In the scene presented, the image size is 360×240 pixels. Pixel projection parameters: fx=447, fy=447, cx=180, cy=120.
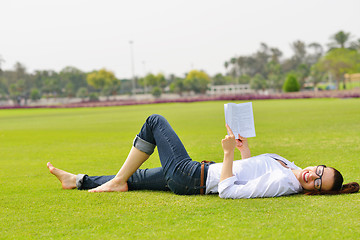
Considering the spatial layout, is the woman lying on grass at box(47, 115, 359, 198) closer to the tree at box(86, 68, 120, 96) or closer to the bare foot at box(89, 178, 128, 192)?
the bare foot at box(89, 178, 128, 192)

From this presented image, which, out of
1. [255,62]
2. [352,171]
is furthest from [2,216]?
[255,62]

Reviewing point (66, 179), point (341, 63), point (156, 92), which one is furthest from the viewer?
point (156, 92)

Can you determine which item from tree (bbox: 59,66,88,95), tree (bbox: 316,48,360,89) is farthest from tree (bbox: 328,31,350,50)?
tree (bbox: 59,66,88,95)

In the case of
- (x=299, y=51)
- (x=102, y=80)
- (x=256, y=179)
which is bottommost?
(x=256, y=179)

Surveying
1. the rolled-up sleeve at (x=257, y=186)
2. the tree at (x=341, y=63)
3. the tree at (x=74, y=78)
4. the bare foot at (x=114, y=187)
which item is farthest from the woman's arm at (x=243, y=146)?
the tree at (x=74, y=78)

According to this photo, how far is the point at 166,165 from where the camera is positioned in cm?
481

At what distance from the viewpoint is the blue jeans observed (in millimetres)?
4684

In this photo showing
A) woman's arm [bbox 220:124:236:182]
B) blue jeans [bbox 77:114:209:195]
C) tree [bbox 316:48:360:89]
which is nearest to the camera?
woman's arm [bbox 220:124:236:182]

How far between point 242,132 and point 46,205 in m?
2.23

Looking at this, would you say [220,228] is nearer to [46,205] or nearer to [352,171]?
[46,205]

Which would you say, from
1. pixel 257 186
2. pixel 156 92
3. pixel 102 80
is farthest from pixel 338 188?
pixel 102 80

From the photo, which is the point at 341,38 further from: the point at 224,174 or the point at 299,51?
the point at 224,174

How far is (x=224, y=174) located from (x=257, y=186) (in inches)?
15.1

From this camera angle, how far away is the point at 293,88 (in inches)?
2741
